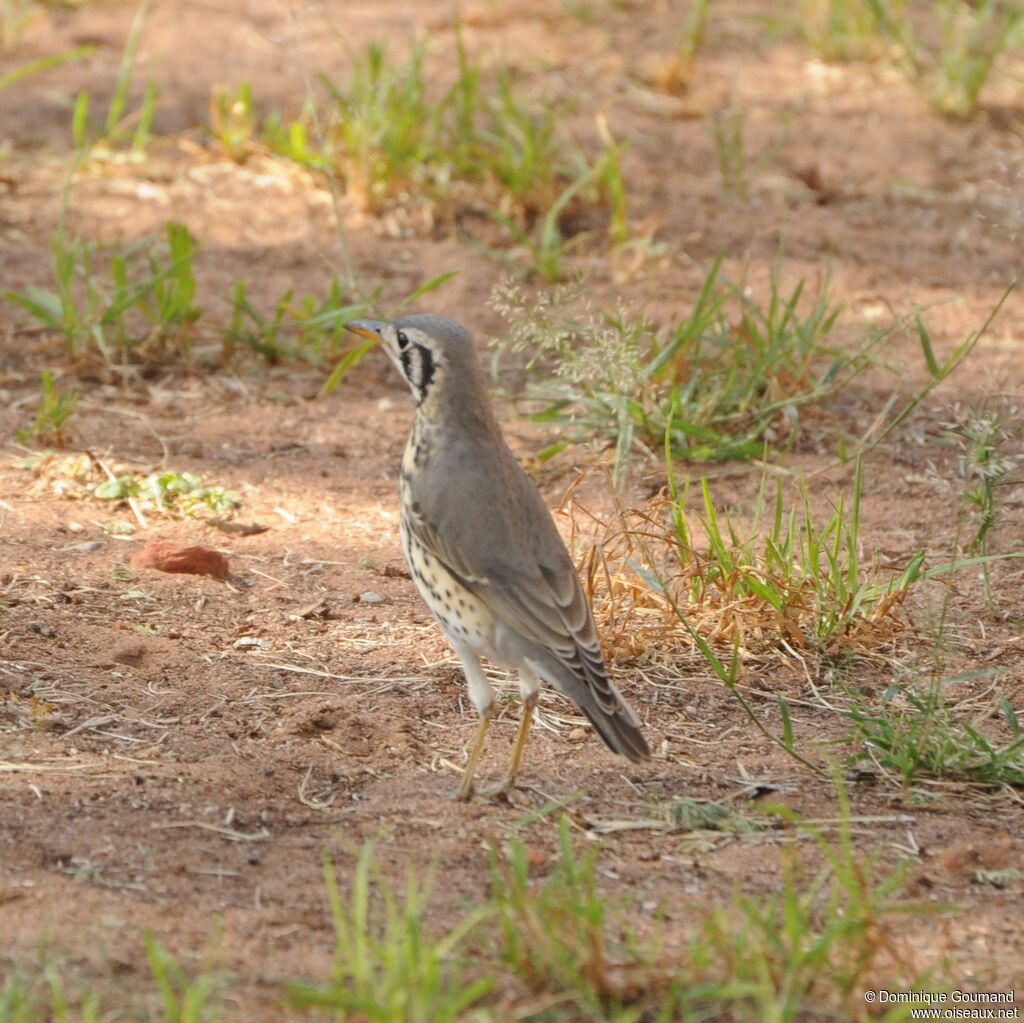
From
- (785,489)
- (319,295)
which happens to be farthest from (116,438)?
(785,489)

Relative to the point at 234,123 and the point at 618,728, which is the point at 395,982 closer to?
the point at 618,728

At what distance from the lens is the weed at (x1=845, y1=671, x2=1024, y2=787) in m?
4.13

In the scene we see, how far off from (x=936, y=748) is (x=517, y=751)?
3.61ft

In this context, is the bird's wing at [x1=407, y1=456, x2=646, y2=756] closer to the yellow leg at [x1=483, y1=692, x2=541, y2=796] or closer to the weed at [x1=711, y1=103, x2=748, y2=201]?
the yellow leg at [x1=483, y1=692, x2=541, y2=796]

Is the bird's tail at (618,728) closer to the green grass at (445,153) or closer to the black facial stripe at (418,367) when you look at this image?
the black facial stripe at (418,367)

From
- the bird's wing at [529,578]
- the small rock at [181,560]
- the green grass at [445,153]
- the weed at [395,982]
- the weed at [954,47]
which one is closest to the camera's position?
the weed at [395,982]

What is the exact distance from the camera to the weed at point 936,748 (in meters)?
4.13

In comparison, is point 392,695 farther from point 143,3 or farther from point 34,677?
point 143,3

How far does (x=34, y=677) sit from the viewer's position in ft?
14.7

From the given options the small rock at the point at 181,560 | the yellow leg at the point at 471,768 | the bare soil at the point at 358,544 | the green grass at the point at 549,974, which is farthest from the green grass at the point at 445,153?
the green grass at the point at 549,974

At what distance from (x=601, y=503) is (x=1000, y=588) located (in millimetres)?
1423

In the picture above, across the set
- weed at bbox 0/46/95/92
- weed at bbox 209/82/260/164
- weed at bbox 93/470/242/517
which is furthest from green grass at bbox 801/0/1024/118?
weed at bbox 93/470/242/517

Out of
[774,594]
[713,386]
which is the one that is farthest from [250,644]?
[713,386]

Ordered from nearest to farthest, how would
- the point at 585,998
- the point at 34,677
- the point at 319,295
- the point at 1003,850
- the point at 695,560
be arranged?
1. the point at 585,998
2. the point at 1003,850
3. the point at 34,677
4. the point at 695,560
5. the point at 319,295
